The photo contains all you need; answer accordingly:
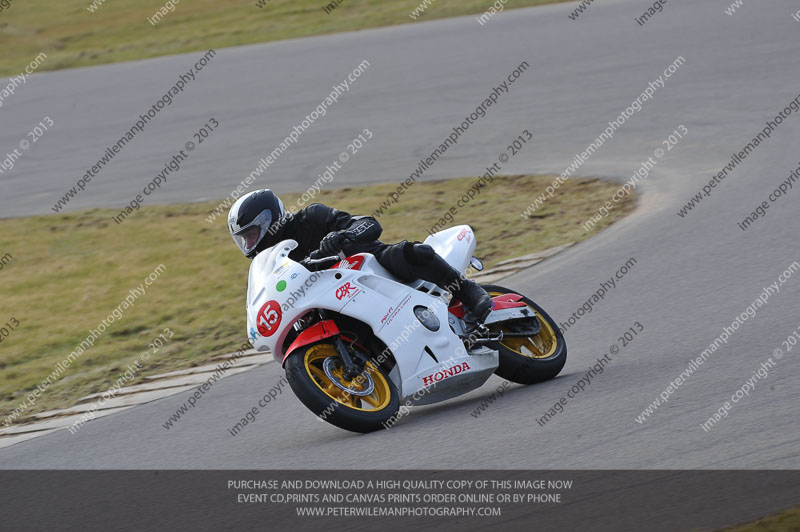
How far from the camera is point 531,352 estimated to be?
720cm

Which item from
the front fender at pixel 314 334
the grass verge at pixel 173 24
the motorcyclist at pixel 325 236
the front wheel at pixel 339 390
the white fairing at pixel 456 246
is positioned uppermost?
the white fairing at pixel 456 246

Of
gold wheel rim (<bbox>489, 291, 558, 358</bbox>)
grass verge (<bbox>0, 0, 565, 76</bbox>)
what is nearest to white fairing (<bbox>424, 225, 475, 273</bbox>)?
gold wheel rim (<bbox>489, 291, 558, 358</bbox>)

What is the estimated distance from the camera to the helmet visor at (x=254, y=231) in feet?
21.6

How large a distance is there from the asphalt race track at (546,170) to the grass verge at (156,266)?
0.66 meters

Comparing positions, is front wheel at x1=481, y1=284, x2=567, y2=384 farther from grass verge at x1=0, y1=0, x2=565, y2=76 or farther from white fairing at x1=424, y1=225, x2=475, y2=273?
grass verge at x1=0, y1=0, x2=565, y2=76

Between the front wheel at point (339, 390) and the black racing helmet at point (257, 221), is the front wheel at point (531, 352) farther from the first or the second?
the black racing helmet at point (257, 221)

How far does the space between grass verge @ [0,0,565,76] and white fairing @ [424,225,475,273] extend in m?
14.8

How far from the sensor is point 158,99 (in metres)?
20.4

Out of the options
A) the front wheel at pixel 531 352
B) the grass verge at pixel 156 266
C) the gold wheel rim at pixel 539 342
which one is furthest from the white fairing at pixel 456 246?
the grass verge at pixel 156 266

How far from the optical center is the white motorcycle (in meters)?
6.15

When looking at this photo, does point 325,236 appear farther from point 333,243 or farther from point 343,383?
point 343,383

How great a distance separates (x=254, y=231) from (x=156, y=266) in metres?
6.16

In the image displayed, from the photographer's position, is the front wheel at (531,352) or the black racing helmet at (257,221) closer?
the black racing helmet at (257,221)
